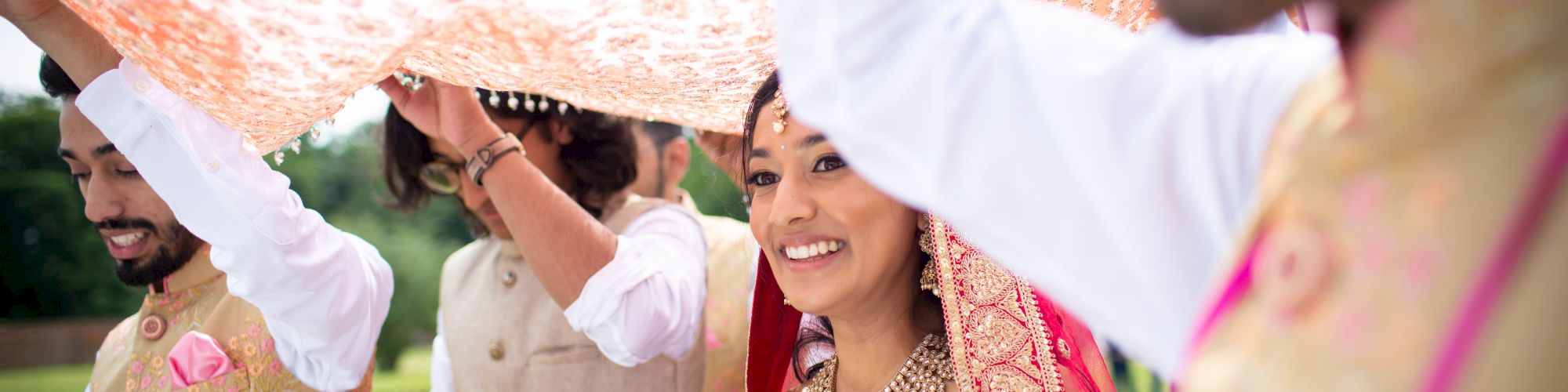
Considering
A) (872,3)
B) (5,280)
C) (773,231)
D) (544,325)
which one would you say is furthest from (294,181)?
(872,3)

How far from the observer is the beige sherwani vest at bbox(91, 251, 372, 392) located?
2795 millimetres

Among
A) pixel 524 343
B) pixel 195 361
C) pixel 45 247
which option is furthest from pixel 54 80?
pixel 45 247

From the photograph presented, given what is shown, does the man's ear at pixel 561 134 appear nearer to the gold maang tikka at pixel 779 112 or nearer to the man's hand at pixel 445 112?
the man's hand at pixel 445 112

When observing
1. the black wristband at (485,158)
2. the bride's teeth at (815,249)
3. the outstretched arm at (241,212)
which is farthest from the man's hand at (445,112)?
the bride's teeth at (815,249)

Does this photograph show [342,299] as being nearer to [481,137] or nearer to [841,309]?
[481,137]

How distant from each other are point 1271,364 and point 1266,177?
0.15 m

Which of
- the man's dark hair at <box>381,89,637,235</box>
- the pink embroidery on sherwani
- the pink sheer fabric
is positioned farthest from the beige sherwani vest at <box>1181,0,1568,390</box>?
the man's dark hair at <box>381,89,637,235</box>

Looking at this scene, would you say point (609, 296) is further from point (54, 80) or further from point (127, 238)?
point (54, 80)

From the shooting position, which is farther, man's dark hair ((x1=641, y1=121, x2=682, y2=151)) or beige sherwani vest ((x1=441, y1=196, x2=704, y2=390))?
man's dark hair ((x1=641, y1=121, x2=682, y2=151))

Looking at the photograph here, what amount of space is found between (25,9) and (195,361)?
1.04 metres

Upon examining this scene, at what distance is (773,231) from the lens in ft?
7.29

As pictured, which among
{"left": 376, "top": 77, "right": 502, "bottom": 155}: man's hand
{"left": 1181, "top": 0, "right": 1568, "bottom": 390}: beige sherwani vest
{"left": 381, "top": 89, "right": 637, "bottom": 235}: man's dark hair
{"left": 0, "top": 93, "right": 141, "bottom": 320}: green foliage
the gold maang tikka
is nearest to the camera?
{"left": 1181, "top": 0, "right": 1568, "bottom": 390}: beige sherwani vest

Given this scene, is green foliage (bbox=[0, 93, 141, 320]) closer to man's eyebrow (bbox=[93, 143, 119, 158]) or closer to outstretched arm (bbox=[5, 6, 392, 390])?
man's eyebrow (bbox=[93, 143, 119, 158])

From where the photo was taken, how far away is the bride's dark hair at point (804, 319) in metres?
2.29
